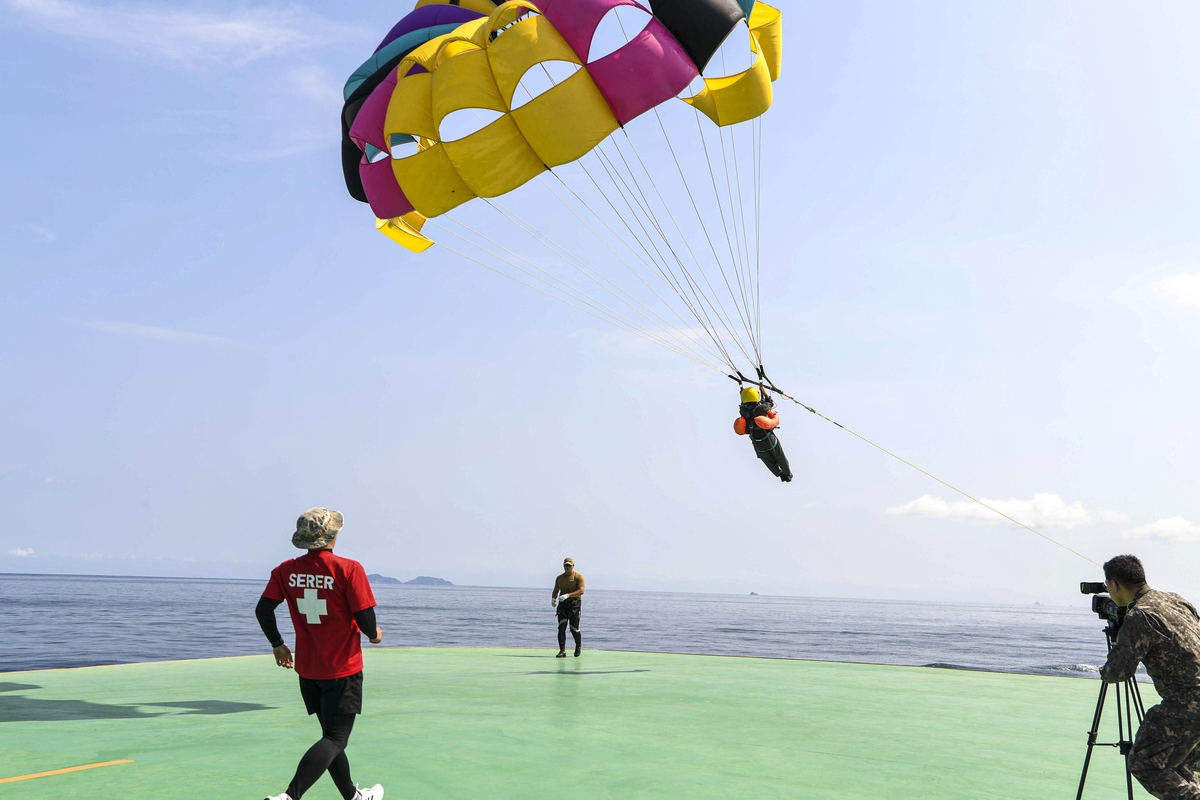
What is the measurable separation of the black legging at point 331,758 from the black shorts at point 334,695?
1.3 inches

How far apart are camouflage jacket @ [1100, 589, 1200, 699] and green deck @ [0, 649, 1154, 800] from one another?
1.43 m

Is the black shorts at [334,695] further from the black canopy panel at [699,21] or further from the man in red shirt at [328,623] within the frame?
the black canopy panel at [699,21]

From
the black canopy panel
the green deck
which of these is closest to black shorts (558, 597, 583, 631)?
the green deck

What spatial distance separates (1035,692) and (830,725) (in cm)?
396

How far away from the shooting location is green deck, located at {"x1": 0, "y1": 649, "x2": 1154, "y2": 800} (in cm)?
464

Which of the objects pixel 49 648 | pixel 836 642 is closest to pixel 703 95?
pixel 49 648

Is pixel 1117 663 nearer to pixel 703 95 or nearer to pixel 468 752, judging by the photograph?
pixel 468 752

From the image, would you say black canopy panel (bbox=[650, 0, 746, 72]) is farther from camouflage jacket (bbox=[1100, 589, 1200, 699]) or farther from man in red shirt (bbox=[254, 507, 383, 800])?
camouflage jacket (bbox=[1100, 589, 1200, 699])

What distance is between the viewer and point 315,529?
390 centimetres

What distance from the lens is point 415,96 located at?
793cm

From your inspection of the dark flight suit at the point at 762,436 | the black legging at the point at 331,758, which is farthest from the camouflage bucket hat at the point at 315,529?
the dark flight suit at the point at 762,436

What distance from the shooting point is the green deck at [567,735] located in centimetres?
464

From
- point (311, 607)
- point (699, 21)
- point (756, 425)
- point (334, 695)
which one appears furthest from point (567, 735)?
point (699, 21)

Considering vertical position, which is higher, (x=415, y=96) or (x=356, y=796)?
(x=415, y=96)
